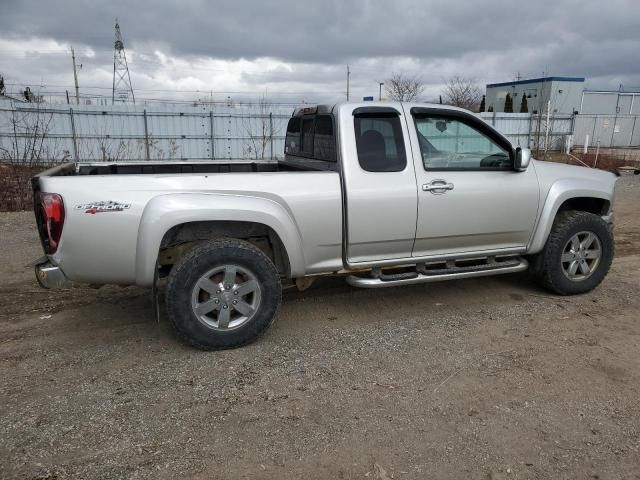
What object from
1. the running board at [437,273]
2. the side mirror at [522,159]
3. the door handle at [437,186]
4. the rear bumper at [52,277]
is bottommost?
the running board at [437,273]

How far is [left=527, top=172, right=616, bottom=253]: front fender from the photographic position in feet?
15.9

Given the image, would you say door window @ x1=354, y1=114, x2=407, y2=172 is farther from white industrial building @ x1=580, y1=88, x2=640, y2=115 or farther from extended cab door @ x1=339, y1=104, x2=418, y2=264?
white industrial building @ x1=580, y1=88, x2=640, y2=115

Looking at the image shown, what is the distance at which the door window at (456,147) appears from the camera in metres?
4.45

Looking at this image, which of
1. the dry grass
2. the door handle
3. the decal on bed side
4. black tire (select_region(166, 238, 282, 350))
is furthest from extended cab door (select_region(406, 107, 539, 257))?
the dry grass

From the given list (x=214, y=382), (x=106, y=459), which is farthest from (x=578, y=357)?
(x=106, y=459)

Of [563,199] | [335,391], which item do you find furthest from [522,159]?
[335,391]

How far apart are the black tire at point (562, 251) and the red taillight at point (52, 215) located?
428 cm

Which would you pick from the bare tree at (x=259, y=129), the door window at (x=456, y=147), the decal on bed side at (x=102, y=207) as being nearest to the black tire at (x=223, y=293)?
the decal on bed side at (x=102, y=207)

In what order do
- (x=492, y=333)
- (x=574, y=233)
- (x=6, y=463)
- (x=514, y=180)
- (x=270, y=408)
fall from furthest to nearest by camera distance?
(x=574, y=233) → (x=514, y=180) → (x=492, y=333) → (x=270, y=408) → (x=6, y=463)

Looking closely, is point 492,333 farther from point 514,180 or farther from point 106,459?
point 106,459

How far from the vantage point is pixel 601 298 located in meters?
5.18

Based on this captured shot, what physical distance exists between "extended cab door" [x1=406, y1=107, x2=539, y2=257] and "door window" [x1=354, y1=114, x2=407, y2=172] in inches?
5.4

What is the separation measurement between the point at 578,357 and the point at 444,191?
1658mm

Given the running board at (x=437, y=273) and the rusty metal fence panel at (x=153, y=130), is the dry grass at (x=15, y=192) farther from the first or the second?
the rusty metal fence panel at (x=153, y=130)
